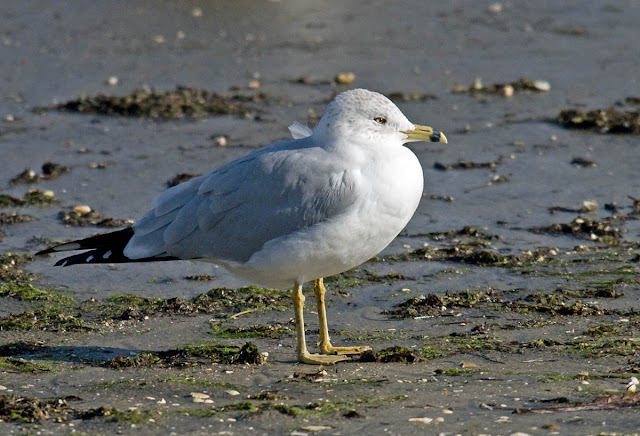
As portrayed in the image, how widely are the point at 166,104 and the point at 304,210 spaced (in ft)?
18.7

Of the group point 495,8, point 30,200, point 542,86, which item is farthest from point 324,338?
point 495,8

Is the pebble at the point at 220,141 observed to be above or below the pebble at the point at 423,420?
above

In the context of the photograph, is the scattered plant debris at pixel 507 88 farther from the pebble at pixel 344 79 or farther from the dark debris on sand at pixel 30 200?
the dark debris on sand at pixel 30 200

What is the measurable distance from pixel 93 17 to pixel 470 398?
34.4ft

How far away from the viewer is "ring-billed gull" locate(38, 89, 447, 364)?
557 cm

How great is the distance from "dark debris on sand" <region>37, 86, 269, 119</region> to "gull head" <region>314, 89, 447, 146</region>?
5105 millimetres

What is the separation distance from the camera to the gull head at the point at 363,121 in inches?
226

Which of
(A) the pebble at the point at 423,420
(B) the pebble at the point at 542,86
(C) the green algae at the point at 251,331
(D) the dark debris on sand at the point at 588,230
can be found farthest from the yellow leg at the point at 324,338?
(B) the pebble at the point at 542,86

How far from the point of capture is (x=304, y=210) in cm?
566

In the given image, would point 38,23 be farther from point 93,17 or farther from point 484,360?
point 484,360

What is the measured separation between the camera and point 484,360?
564 cm

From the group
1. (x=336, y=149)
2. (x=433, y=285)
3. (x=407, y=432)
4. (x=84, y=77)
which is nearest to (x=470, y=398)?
(x=407, y=432)

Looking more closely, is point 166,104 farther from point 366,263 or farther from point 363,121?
point 363,121

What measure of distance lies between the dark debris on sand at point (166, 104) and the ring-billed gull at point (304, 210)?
492 centimetres
